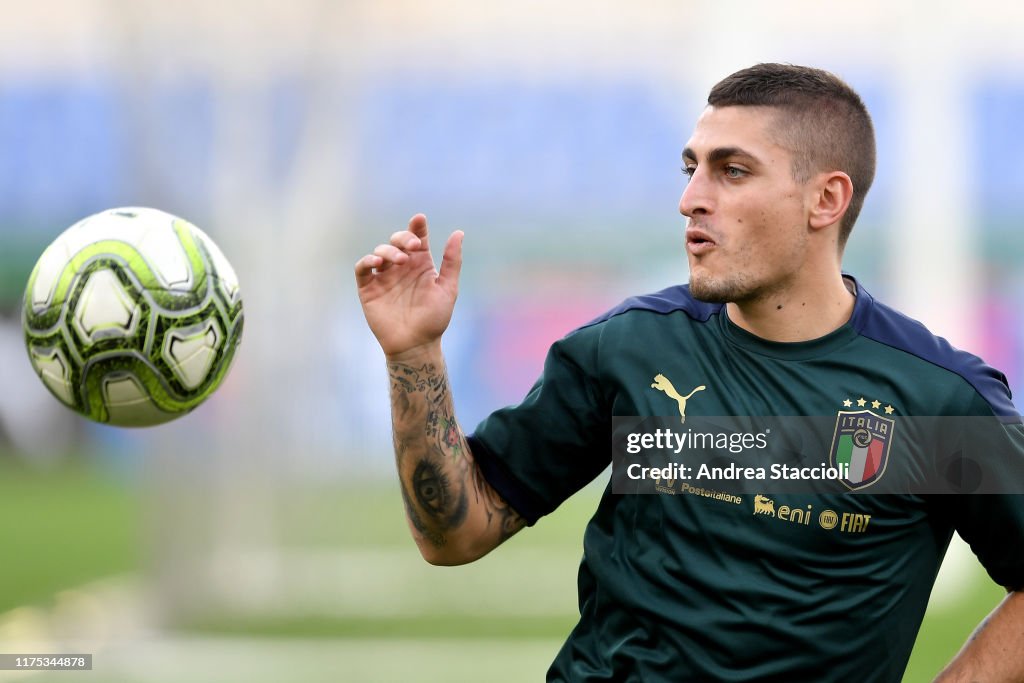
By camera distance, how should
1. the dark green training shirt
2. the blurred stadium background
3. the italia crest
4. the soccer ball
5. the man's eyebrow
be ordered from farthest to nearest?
the blurred stadium background → the soccer ball → the man's eyebrow → the italia crest → the dark green training shirt

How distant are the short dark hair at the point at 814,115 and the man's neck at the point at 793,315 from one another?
0.81ft

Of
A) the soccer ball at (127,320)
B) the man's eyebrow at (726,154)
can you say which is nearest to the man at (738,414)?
the man's eyebrow at (726,154)

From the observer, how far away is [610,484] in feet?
11.3

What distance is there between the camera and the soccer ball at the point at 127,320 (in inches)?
143

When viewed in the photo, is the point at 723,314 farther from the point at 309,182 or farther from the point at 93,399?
the point at 309,182

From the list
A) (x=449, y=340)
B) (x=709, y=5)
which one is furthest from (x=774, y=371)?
(x=449, y=340)

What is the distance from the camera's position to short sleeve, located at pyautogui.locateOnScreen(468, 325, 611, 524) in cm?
347

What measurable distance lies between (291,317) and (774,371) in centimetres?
712

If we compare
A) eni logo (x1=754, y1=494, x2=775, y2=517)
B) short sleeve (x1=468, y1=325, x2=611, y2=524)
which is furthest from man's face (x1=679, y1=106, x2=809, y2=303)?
eni logo (x1=754, y1=494, x2=775, y2=517)

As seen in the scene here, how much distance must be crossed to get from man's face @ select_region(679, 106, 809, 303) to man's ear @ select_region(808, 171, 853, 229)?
0.05 meters

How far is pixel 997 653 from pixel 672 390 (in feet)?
3.46

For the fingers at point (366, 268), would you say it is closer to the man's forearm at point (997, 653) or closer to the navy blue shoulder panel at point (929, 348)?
the navy blue shoulder panel at point (929, 348)

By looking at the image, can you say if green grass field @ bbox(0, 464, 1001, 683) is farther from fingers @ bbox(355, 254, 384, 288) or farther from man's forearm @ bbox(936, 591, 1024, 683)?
fingers @ bbox(355, 254, 384, 288)

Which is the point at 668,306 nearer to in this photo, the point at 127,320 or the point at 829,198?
the point at 829,198
